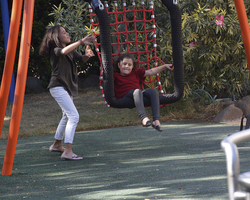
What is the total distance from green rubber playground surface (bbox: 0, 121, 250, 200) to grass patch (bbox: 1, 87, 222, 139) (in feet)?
3.06

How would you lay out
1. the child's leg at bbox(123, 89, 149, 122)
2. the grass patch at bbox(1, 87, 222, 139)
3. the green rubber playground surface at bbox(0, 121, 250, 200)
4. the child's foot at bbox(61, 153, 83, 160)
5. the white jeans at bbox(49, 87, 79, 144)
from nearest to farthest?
the green rubber playground surface at bbox(0, 121, 250, 200)
the child's leg at bbox(123, 89, 149, 122)
the white jeans at bbox(49, 87, 79, 144)
the child's foot at bbox(61, 153, 83, 160)
the grass patch at bbox(1, 87, 222, 139)

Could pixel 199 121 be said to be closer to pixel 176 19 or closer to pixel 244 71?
pixel 244 71

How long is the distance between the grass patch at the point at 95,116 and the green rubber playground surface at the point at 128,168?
0.93 meters

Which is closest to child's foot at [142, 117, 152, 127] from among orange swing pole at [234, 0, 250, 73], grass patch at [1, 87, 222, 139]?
orange swing pole at [234, 0, 250, 73]

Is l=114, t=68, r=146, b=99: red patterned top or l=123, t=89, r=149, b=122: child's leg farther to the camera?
l=114, t=68, r=146, b=99: red patterned top

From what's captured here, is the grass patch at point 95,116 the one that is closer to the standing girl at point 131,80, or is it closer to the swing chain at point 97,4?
the standing girl at point 131,80

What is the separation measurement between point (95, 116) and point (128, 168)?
4.16 metres

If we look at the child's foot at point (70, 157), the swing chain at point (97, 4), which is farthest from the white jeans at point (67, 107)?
the swing chain at point (97, 4)

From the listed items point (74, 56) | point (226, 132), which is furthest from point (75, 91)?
point (226, 132)

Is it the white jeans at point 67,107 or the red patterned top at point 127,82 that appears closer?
the white jeans at point 67,107

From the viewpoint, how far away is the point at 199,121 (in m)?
6.62

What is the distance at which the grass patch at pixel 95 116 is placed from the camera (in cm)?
668

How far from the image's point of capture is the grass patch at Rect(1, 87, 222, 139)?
6676 millimetres

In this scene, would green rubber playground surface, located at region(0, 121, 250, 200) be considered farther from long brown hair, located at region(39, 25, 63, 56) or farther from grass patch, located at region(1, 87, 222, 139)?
long brown hair, located at region(39, 25, 63, 56)
